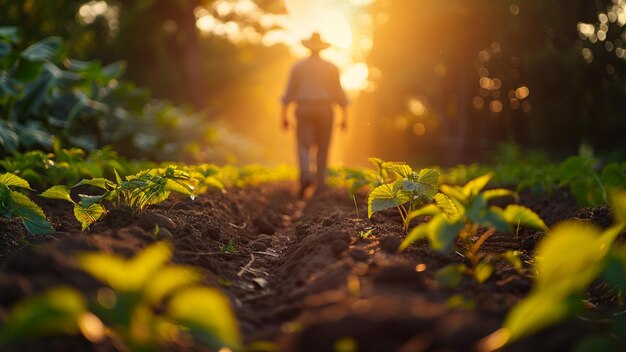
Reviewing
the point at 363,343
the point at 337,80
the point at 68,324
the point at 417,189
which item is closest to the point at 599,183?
the point at 417,189

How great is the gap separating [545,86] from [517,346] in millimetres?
14346

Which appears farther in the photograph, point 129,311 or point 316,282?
point 316,282

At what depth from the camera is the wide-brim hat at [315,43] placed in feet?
27.1

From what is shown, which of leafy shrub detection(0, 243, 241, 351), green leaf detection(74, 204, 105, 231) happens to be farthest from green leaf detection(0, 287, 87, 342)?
green leaf detection(74, 204, 105, 231)

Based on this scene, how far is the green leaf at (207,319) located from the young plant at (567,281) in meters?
0.65

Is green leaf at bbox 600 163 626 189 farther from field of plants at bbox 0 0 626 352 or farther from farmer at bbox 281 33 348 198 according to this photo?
farmer at bbox 281 33 348 198

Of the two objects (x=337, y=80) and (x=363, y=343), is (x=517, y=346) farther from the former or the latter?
(x=337, y=80)

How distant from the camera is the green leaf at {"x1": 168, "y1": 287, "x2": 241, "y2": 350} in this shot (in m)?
1.33

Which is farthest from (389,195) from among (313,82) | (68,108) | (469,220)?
(68,108)

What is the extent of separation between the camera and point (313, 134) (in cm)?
856

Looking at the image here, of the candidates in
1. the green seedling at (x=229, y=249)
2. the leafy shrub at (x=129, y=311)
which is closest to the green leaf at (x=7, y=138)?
the green seedling at (x=229, y=249)

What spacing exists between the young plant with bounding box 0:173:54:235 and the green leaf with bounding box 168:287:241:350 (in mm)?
2291

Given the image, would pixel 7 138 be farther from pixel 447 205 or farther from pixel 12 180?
pixel 447 205

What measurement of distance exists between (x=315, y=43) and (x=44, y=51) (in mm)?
3464
